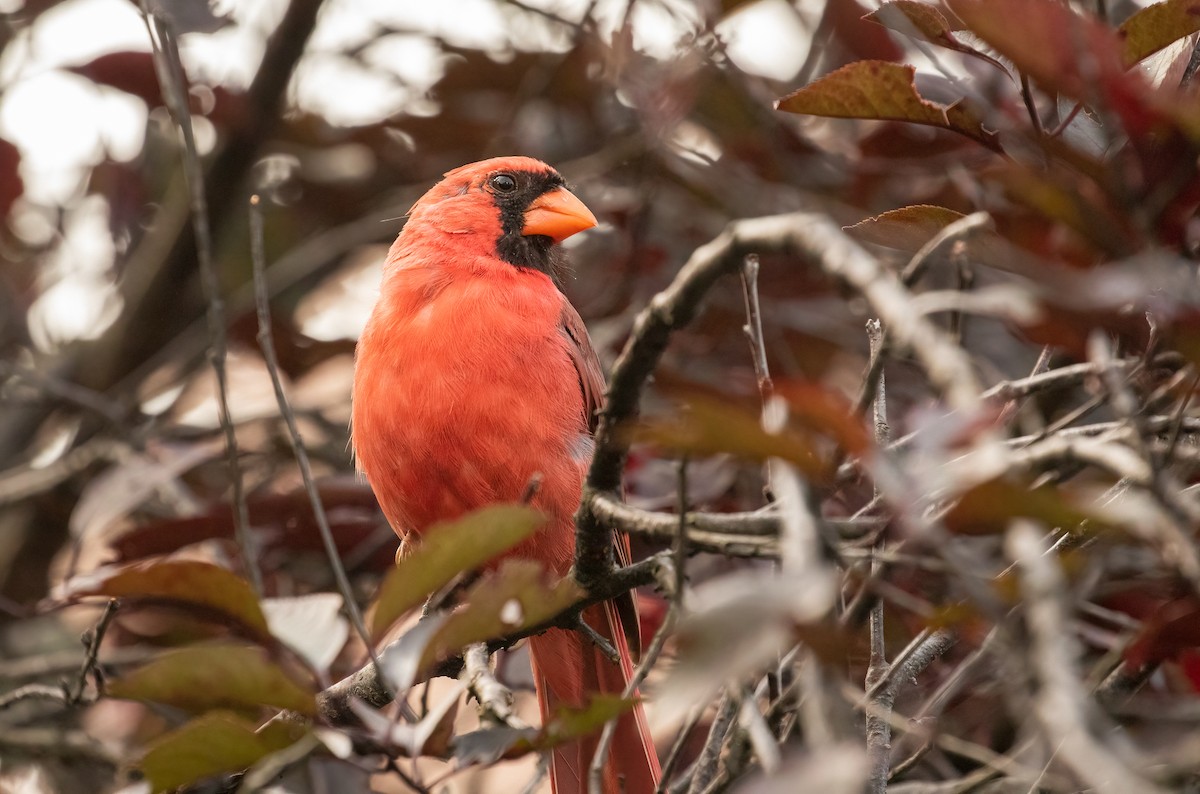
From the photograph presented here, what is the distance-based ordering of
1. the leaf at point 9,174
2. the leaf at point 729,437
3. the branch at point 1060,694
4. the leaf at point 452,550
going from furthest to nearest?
1. the leaf at point 9,174
2. the leaf at point 452,550
3. the leaf at point 729,437
4. the branch at point 1060,694

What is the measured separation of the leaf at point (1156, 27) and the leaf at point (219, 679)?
1.39 m

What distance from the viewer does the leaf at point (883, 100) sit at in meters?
1.98

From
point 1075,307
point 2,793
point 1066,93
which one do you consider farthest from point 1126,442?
point 2,793

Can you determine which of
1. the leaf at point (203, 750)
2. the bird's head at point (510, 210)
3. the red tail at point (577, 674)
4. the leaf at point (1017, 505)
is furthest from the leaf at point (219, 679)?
the bird's head at point (510, 210)

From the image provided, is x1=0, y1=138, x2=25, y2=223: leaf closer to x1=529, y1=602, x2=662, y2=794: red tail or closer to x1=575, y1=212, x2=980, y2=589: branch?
x1=529, y1=602, x2=662, y2=794: red tail

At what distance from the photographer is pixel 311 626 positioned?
1.76 meters

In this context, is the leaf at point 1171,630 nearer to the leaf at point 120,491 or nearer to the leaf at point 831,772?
the leaf at point 831,772

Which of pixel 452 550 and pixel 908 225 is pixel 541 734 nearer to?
pixel 452 550

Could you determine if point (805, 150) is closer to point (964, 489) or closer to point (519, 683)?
point (519, 683)

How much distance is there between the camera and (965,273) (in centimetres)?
181

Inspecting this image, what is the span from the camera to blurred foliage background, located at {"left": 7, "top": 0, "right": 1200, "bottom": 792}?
8.31 feet

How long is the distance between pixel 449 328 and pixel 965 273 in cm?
177

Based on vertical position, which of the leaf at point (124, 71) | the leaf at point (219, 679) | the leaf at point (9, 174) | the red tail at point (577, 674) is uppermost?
the leaf at point (124, 71)

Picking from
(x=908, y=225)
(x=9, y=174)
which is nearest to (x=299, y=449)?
(x=908, y=225)
